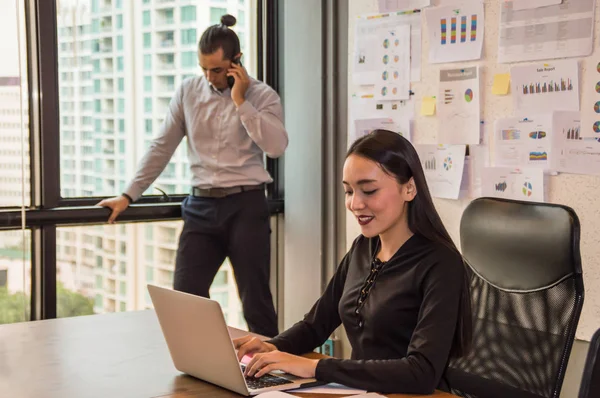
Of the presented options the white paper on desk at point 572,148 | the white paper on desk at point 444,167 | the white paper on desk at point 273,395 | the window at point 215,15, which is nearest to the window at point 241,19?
the window at point 215,15

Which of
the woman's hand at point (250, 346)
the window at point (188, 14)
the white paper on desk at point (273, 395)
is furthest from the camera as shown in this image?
the window at point (188, 14)

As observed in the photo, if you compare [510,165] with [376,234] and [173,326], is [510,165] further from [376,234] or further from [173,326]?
[173,326]

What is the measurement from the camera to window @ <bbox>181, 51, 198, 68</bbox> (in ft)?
12.7

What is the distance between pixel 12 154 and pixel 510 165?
196 centimetres

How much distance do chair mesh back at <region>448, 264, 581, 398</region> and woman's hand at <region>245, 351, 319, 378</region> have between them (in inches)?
20.3

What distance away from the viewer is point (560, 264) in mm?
1856

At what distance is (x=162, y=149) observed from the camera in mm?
3555

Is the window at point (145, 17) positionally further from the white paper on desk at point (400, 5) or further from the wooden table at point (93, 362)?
the wooden table at point (93, 362)

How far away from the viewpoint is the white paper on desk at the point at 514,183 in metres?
2.82

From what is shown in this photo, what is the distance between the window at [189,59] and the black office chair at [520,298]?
214 centimetres

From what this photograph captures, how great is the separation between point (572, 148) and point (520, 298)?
95 cm

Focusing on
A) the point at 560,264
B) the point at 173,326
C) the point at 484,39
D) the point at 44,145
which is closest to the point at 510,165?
the point at 484,39

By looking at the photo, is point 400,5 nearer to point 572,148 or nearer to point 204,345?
point 572,148

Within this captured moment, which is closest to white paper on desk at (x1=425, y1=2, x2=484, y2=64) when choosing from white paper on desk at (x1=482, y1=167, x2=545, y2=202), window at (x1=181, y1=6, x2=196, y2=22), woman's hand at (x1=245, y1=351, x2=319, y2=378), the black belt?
white paper on desk at (x1=482, y1=167, x2=545, y2=202)
